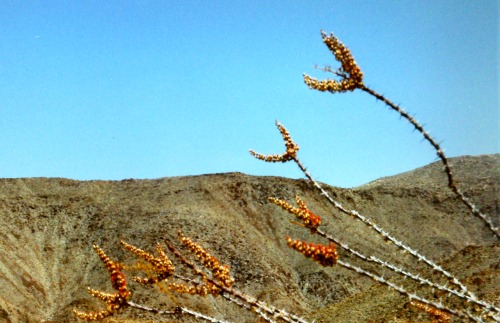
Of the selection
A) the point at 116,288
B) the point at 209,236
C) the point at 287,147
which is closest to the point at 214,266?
the point at 116,288

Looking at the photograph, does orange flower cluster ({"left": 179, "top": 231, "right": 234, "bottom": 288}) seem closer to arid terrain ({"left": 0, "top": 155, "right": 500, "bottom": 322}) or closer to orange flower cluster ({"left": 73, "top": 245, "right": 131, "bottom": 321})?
orange flower cluster ({"left": 73, "top": 245, "right": 131, "bottom": 321})

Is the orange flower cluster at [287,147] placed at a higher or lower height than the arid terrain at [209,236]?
lower

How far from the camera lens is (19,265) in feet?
153

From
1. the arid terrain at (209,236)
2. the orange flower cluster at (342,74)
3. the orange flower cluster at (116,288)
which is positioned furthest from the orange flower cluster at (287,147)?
the arid terrain at (209,236)

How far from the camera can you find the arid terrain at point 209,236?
1639 inches

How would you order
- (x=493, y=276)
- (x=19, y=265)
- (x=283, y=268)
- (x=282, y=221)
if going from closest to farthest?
1. (x=493, y=276)
2. (x=19, y=265)
3. (x=283, y=268)
4. (x=282, y=221)

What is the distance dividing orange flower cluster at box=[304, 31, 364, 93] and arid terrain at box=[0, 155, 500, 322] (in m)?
26.6

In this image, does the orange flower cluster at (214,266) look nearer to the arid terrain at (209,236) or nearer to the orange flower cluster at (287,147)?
the orange flower cluster at (287,147)

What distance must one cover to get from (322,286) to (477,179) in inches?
1600

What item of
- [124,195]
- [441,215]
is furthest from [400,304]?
[441,215]

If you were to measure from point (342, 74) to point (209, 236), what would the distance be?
4972 cm

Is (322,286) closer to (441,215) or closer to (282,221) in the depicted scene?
(282,221)

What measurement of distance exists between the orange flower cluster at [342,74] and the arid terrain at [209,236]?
26601 mm

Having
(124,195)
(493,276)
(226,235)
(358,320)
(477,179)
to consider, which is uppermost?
(477,179)
